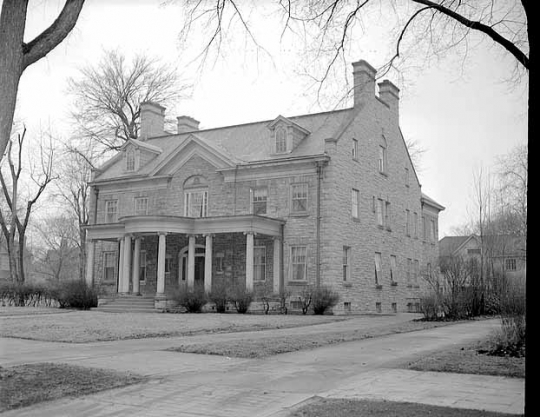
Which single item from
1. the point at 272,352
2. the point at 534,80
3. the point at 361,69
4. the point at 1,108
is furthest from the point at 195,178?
the point at 534,80

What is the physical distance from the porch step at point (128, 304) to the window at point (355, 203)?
11.6 metres

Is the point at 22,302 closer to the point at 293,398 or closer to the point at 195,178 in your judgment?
the point at 195,178

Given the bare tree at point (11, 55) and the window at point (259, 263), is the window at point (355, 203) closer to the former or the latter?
the window at point (259, 263)

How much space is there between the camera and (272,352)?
38.8 feet

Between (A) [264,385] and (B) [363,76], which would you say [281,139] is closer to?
(B) [363,76]

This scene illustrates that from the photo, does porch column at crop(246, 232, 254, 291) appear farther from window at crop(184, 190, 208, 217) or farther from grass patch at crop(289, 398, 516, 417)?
grass patch at crop(289, 398, 516, 417)

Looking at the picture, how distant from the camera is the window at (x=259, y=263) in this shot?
31.6 metres

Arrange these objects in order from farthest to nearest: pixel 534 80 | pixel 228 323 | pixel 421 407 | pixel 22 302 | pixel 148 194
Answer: pixel 148 194, pixel 22 302, pixel 228 323, pixel 421 407, pixel 534 80

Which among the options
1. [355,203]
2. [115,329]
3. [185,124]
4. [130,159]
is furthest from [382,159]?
[115,329]

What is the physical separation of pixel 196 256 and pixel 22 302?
395 inches

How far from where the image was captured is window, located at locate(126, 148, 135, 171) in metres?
38.3

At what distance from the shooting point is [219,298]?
90.6 ft

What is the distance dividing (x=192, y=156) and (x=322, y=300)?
1217 centimetres

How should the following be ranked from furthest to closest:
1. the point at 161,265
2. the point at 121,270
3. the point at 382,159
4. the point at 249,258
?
the point at 382,159
the point at 121,270
the point at 161,265
the point at 249,258
